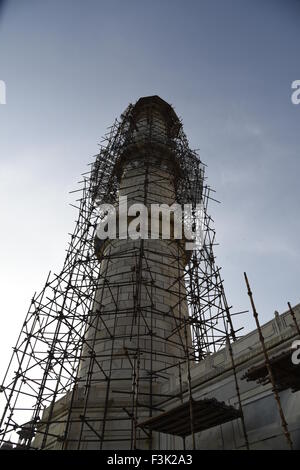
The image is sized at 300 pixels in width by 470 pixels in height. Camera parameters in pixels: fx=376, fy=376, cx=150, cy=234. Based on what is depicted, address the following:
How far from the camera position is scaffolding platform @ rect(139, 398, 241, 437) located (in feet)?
37.3

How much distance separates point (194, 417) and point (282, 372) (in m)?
3.55

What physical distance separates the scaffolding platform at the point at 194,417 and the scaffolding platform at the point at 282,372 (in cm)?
161

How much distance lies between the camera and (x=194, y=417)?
1205 centimetres

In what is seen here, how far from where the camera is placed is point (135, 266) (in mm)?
21516

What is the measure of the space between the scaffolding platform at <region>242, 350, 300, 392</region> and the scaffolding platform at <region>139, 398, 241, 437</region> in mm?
1613

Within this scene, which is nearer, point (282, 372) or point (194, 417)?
point (282, 372)

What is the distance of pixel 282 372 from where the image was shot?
1020 centimetres

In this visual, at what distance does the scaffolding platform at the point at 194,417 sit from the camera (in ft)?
37.3

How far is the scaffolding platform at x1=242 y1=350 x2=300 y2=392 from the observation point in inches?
388

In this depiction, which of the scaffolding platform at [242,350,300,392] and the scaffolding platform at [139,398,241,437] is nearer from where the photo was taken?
the scaffolding platform at [242,350,300,392]

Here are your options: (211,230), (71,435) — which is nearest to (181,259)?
(211,230)

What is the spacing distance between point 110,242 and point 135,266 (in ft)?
15.9

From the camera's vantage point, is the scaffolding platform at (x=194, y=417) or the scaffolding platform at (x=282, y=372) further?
the scaffolding platform at (x=194, y=417)
